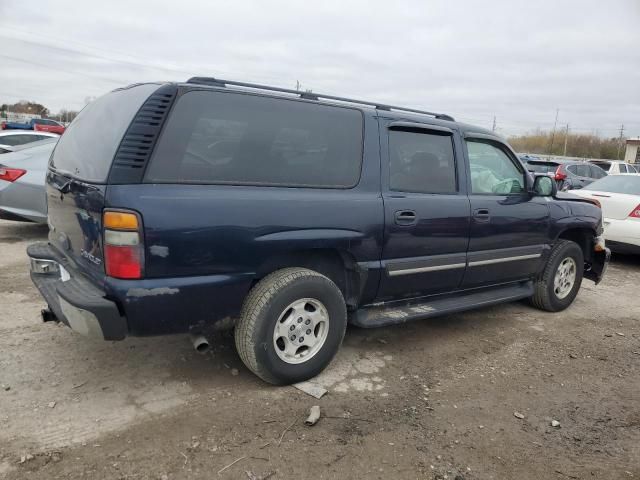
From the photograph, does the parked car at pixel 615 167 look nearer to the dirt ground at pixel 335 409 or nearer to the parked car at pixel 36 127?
the dirt ground at pixel 335 409

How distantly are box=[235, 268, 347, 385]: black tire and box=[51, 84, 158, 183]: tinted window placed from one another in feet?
3.69

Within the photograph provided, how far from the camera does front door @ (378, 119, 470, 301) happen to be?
12.1 feet

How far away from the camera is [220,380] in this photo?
340 cm

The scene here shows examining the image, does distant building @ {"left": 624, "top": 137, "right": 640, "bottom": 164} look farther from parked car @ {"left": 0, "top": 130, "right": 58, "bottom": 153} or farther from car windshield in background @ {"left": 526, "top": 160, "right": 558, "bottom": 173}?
parked car @ {"left": 0, "top": 130, "right": 58, "bottom": 153}

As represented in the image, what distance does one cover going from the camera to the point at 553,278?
17.2 ft

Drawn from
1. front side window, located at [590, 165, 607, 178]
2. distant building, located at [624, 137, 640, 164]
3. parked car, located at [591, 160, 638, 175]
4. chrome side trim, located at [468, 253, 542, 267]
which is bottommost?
chrome side trim, located at [468, 253, 542, 267]

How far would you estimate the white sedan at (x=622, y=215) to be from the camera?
744 cm

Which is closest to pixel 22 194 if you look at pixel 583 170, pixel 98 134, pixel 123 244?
pixel 98 134

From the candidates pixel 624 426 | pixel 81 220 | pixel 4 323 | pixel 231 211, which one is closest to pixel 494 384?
pixel 624 426

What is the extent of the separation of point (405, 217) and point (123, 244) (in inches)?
77.1

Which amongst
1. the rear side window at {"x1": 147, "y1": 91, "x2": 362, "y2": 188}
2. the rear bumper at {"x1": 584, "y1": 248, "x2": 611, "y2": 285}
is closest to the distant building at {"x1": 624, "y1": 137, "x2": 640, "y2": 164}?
the rear bumper at {"x1": 584, "y1": 248, "x2": 611, "y2": 285}

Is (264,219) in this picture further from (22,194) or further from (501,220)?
(22,194)

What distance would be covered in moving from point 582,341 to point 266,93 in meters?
3.59

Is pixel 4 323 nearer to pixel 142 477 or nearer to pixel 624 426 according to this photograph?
pixel 142 477
